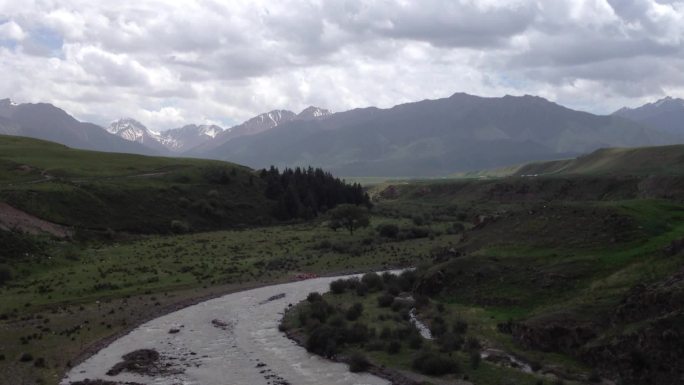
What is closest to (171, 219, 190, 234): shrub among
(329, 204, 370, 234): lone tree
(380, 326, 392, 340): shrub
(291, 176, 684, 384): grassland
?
(329, 204, 370, 234): lone tree

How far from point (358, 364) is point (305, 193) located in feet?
406

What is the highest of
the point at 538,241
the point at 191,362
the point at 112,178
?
the point at 112,178

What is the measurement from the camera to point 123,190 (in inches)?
4995

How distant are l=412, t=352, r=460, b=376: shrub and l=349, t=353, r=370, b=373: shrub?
3174mm

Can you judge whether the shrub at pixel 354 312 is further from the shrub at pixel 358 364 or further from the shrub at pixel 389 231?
the shrub at pixel 389 231

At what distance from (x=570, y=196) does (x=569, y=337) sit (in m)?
129

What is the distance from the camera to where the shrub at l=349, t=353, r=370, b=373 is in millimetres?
37875

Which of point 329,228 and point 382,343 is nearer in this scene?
point 382,343

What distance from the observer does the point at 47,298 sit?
5806cm

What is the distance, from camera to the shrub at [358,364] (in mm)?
37875

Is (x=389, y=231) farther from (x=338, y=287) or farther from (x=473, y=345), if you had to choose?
(x=473, y=345)

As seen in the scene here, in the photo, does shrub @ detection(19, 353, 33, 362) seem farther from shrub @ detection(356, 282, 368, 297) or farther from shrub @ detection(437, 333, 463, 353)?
shrub @ detection(356, 282, 368, 297)

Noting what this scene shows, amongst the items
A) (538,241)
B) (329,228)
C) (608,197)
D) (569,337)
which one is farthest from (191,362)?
(608,197)

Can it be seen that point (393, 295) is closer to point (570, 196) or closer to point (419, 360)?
point (419, 360)
